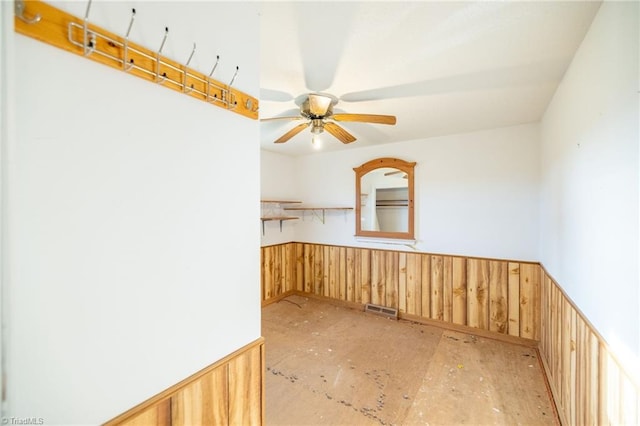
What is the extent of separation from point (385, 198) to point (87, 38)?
3363 mm

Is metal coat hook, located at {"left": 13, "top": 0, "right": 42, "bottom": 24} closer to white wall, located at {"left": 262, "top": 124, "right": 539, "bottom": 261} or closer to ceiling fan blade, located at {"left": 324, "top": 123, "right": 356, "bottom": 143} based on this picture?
ceiling fan blade, located at {"left": 324, "top": 123, "right": 356, "bottom": 143}

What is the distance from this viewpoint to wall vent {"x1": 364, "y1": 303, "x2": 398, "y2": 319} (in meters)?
3.54

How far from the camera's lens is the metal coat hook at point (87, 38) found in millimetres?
705

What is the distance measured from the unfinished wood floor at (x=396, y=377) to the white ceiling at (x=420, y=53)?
7.55 ft

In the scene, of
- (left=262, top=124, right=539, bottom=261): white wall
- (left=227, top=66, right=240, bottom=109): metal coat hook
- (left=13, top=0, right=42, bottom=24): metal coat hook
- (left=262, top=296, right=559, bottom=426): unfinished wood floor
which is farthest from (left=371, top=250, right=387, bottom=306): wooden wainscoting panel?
(left=13, top=0, right=42, bottom=24): metal coat hook

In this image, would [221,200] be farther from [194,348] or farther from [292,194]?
[292,194]

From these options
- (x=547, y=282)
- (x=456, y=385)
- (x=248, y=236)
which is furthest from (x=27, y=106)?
(x=547, y=282)

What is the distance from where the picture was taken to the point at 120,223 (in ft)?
2.57

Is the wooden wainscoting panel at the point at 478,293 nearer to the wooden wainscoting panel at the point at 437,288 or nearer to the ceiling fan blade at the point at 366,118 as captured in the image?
the wooden wainscoting panel at the point at 437,288

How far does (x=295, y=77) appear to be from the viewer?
5.86 ft

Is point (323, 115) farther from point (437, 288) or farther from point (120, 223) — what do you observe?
point (437, 288)

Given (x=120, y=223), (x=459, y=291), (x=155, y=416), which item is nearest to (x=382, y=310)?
(x=459, y=291)

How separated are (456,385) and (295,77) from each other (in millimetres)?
2646

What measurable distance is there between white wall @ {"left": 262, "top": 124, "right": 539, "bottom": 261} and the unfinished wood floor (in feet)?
3.46
